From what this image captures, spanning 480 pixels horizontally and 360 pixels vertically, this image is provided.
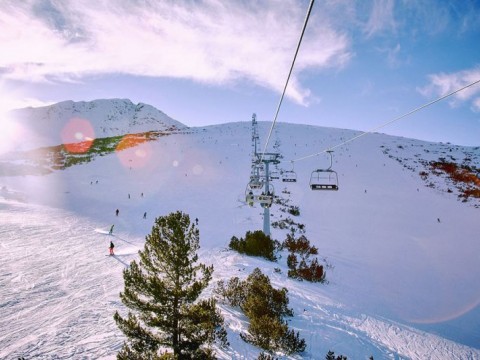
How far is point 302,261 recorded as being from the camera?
61.7 feet

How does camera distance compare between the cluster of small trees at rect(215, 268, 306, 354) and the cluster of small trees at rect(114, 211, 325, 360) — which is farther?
the cluster of small trees at rect(215, 268, 306, 354)

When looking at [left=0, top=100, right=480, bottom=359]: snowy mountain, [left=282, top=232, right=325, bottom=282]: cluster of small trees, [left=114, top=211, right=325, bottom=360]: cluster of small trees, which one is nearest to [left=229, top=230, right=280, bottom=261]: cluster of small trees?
[left=0, top=100, right=480, bottom=359]: snowy mountain

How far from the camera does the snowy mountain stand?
1059 cm

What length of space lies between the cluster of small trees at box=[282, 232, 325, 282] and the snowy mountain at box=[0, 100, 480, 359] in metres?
0.85

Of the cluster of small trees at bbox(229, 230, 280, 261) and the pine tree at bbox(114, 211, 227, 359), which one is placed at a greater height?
the pine tree at bbox(114, 211, 227, 359)

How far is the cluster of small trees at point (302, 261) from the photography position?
17.3 meters

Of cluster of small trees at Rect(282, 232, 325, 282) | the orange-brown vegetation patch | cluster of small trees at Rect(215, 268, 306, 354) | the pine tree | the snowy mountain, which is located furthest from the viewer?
the orange-brown vegetation patch

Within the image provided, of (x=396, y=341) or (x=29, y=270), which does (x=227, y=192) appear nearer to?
(x=29, y=270)

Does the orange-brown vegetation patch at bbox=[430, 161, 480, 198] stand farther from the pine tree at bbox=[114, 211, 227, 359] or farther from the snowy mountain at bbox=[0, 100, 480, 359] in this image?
the pine tree at bbox=[114, 211, 227, 359]

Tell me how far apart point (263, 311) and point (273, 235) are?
14.6 meters

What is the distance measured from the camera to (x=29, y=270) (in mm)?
14617

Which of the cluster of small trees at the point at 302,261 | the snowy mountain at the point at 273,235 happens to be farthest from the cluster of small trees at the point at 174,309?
the cluster of small trees at the point at 302,261

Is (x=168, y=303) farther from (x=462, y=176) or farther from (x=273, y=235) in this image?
(x=462, y=176)

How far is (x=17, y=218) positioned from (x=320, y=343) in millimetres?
27814
